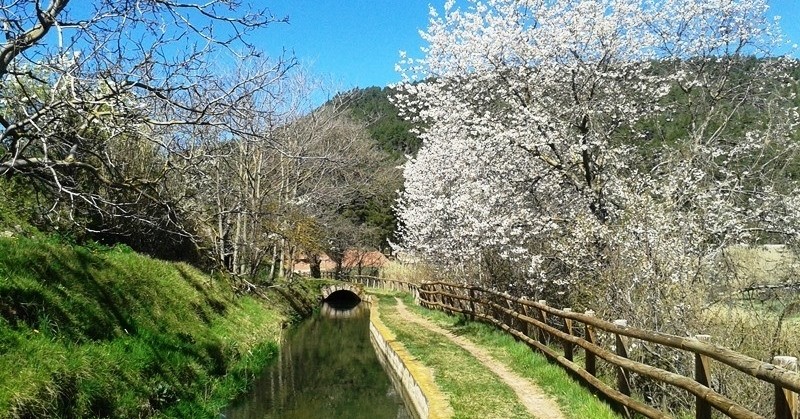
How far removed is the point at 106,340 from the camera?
808cm

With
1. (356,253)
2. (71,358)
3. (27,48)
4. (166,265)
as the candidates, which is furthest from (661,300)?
(356,253)

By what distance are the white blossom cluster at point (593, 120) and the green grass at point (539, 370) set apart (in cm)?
171

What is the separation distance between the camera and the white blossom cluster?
11.7m

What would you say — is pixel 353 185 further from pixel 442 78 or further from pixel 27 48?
pixel 27 48

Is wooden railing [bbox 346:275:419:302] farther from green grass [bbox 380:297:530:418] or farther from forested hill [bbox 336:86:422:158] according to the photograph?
green grass [bbox 380:297:530:418]

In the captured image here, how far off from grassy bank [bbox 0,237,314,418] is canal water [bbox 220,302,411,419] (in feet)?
1.81

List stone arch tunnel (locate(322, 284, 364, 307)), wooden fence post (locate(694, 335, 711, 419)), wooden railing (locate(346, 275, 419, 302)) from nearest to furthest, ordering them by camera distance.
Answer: wooden fence post (locate(694, 335, 711, 419)), wooden railing (locate(346, 275, 419, 302)), stone arch tunnel (locate(322, 284, 364, 307))

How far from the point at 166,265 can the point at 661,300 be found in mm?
10404

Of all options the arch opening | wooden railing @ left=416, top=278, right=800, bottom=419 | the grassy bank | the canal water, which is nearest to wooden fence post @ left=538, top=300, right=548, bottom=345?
wooden railing @ left=416, top=278, right=800, bottom=419

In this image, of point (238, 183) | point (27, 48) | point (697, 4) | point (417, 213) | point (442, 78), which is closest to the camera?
point (27, 48)

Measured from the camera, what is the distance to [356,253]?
5025cm

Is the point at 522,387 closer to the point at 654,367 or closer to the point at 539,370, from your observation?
the point at 539,370

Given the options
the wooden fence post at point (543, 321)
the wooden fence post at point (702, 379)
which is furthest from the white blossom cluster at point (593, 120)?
the wooden fence post at point (702, 379)

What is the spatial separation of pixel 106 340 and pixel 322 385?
6000 millimetres
